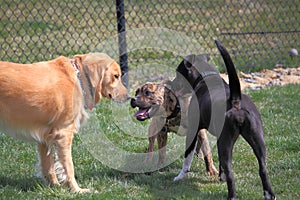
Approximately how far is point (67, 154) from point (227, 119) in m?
1.36

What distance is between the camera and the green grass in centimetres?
454

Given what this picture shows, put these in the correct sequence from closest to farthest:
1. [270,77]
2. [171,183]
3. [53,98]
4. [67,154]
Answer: [53,98] < [67,154] < [171,183] < [270,77]

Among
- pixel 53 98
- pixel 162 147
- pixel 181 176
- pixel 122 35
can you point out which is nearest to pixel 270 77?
pixel 122 35

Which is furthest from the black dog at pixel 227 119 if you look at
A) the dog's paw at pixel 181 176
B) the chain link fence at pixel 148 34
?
the chain link fence at pixel 148 34

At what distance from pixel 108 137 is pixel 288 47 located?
5.40 m

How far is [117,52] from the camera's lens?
8016 mm

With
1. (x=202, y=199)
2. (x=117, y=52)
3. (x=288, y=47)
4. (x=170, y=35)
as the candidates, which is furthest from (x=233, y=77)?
(x=288, y=47)

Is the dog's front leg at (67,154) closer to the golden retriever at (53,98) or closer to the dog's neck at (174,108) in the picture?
the golden retriever at (53,98)

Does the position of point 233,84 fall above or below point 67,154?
above

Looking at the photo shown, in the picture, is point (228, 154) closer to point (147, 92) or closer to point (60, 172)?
point (147, 92)

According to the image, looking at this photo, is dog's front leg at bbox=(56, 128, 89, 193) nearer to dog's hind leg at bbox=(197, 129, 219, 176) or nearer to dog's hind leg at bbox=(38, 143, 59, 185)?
dog's hind leg at bbox=(38, 143, 59, 185)

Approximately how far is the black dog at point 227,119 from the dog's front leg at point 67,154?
1.02 metres

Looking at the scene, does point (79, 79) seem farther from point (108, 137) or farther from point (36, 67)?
point (108, 137)

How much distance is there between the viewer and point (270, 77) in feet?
29.5
